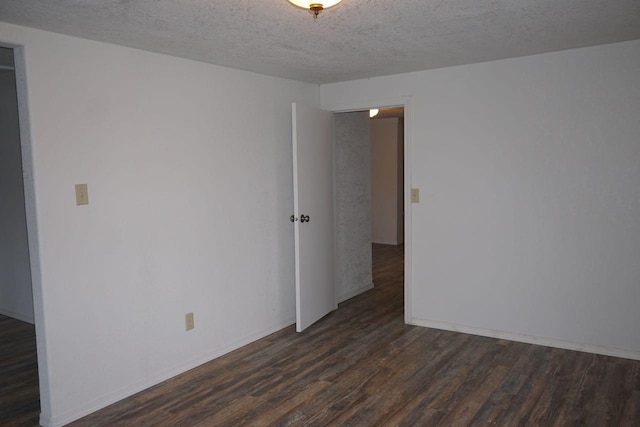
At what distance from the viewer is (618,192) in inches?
137

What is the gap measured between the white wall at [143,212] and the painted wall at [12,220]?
201 centimetres

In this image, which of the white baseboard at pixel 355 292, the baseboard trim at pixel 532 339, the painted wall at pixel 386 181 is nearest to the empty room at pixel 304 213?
the baseboard trim at pixel 532 339

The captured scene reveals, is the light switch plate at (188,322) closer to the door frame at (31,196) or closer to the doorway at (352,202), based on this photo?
the door frame at (31,196)

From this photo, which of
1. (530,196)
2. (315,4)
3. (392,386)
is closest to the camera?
(315,4)

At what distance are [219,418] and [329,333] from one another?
1.56m

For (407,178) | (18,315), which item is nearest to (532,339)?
(407,178)

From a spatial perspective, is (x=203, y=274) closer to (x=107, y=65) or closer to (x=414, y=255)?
(x=107, y=65)

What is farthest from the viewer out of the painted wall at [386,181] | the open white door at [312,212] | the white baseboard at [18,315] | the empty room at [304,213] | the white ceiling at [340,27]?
the painted wall at [386,181]

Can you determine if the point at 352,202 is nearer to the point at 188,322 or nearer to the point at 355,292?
the point at 355,292

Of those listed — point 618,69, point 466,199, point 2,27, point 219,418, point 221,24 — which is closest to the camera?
point 2,27

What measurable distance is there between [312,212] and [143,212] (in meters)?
1.59

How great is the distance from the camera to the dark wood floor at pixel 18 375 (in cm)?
291

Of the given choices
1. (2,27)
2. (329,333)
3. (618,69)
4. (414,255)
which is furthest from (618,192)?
(2,27)

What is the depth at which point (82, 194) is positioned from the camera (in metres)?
2.86
